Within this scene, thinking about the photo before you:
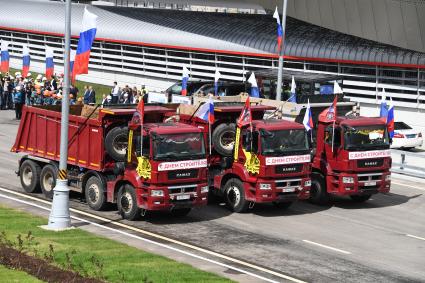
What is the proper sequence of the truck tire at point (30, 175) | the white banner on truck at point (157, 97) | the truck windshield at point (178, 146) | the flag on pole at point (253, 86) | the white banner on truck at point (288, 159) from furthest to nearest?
the flag on pole at point (253, 86) < the white banner on truck at point (157, 97) < the truck tire at point (30, 175) < the white banner on truck at point (288, 159) < the truck windshield at point (178, 146)

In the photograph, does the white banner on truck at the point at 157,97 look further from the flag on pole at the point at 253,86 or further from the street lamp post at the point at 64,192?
the street lamp post at the point at 64,192

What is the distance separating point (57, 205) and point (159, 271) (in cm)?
480

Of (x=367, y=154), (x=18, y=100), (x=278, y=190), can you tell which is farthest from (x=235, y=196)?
(x=18, y=100)

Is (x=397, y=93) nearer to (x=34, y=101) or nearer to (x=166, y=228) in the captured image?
(x=34, y=101)

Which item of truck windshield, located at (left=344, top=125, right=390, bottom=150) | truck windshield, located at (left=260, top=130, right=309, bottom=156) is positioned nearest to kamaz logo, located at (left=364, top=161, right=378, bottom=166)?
truck windshield, located at (left=344, top=125, right=390, bottom=150)

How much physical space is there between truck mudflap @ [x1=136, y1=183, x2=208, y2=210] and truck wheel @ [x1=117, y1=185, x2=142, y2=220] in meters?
0.26

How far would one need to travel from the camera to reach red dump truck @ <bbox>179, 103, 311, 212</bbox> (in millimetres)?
26578

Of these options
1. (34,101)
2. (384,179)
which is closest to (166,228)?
(384,179)

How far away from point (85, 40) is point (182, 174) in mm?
3863

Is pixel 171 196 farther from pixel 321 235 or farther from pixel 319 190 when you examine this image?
pixel 319 190

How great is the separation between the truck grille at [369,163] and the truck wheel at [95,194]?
6.84m

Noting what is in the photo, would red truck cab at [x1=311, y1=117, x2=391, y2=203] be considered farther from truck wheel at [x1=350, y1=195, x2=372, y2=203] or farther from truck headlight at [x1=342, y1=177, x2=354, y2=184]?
truck wheel at [x1=350, y1=195, x2=372, y2=203]

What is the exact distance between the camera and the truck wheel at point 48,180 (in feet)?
90.7

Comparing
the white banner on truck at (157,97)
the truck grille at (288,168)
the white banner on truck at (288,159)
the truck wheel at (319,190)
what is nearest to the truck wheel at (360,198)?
the truck wheel at (319,190)
